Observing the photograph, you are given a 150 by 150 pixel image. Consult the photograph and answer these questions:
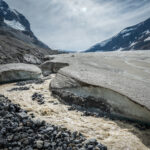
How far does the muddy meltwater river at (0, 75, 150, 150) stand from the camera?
3491 mm

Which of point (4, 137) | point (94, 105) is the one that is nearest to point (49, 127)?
point (4, 137)

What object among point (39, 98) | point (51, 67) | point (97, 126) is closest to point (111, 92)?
point (97, 126)

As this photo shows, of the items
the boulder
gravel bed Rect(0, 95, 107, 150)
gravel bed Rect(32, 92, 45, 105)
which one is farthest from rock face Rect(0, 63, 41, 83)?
gravel bed Rect(0, 95, 107, 150)

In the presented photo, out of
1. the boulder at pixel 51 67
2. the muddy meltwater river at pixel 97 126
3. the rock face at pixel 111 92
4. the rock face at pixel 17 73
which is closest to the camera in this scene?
the muddy meltwater river at pixel 97 126

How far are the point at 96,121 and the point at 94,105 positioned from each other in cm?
91

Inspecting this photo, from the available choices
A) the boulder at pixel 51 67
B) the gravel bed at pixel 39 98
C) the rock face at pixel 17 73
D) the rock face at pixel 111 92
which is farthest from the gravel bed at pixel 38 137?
the boulder at pixel 51 67

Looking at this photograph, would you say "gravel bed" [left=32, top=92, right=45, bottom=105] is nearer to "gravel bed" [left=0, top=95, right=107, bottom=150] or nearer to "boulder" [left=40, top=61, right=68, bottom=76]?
"gravel bed" [left=0, top=95, right=107, bottom=150]

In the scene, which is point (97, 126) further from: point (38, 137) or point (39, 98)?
point (39, 98)

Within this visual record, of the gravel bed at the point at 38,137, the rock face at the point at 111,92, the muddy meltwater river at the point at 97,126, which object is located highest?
the rock face at the point at 111,92

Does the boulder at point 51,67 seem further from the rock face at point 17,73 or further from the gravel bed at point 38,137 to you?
the gravel bed at point 38,137

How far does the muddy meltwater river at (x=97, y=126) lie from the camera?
3.49m

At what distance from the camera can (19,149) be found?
286 centimetres

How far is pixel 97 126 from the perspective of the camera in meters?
4.24

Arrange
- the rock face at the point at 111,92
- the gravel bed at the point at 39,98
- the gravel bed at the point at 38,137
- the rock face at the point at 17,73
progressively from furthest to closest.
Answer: the rock face at the point at 17,73
the gravel bed at the point at 39,98
the rock face at the point at 111,92
the gravel bed at the point at 38,137
